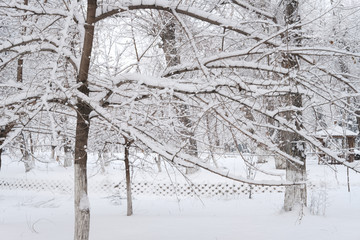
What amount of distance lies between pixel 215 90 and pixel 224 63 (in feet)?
2.69

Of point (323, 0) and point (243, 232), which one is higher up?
point (323, 0)

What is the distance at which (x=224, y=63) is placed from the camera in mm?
4203

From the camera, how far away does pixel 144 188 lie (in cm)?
1473

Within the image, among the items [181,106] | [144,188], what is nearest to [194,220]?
[181,106]

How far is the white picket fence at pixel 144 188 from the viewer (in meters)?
13.6

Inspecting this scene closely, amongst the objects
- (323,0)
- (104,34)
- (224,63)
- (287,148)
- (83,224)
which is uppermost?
(323,0)

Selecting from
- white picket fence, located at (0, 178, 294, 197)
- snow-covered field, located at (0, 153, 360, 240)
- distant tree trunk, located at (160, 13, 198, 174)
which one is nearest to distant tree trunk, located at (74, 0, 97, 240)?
distant tree trunk, located at (160, 13, 198, 174)

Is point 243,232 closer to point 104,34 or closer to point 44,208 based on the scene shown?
point 104,34

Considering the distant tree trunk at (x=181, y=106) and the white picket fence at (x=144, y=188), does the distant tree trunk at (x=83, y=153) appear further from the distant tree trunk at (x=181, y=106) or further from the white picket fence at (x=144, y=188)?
the white picket fence at (x=144, y=188)

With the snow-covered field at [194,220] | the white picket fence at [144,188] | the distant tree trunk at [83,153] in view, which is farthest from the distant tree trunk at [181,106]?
the white picket fence at [144,188]

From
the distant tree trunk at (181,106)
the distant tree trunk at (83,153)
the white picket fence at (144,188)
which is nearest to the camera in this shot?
the distant tree trunk at (83,153)

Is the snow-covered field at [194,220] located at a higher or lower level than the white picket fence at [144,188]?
lower

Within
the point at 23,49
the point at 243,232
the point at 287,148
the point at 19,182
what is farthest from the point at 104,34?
the point at 19,182

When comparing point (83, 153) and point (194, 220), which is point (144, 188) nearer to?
point (194, 220)
